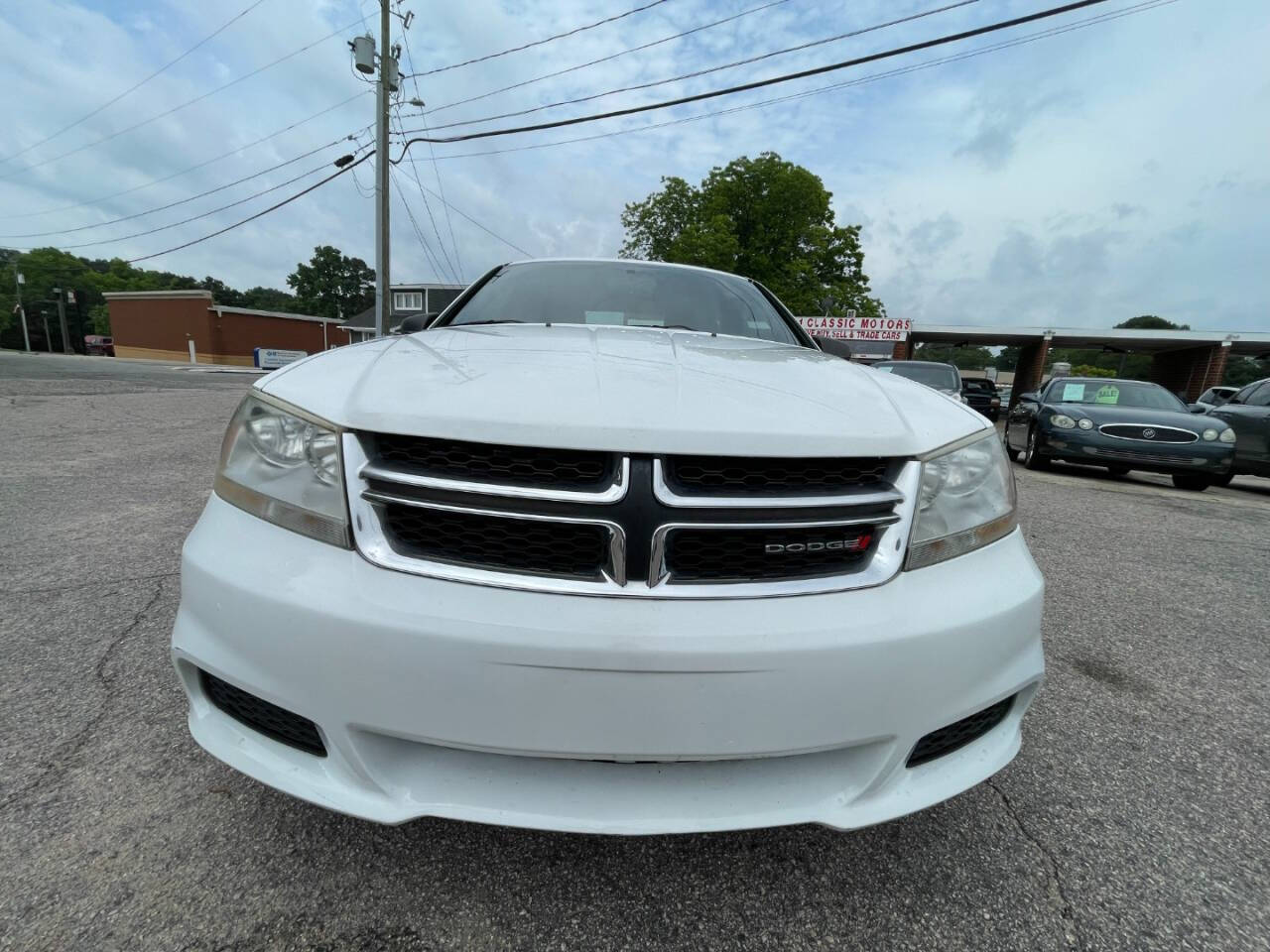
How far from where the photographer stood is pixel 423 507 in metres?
1.09

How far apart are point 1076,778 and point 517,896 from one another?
1.51 metres

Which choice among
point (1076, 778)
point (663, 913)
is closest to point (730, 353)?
point (663, 913)

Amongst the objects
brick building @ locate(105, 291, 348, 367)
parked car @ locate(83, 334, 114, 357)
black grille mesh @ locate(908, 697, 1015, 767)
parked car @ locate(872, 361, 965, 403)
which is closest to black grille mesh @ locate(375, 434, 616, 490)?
black grille mesh @ locate(908, 697, 1015, 767)

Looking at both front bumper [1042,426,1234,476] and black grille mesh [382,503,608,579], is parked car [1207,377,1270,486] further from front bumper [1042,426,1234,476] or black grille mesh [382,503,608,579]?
black grille mesh [382,503,608,579]

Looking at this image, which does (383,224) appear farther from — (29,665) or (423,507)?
(423,507)

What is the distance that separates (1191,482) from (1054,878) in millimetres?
8399

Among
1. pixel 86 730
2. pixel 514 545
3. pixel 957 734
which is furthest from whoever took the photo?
pixel 86 730

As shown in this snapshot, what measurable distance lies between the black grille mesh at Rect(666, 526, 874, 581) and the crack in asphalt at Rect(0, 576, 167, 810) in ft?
5.43

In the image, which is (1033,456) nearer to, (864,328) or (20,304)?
(864,328)

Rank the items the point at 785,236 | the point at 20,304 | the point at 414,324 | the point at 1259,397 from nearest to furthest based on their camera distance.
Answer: the point at 414,324
the point at 1259,397
the point at 785,236
the point at 20,304

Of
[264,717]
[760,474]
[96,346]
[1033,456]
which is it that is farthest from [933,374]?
[96,346]

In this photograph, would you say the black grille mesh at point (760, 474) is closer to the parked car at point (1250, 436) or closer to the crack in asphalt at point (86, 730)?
the crack in asphalt at point (86, 730)

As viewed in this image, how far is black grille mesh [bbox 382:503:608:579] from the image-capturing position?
3.59 feet

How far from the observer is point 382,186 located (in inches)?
530
